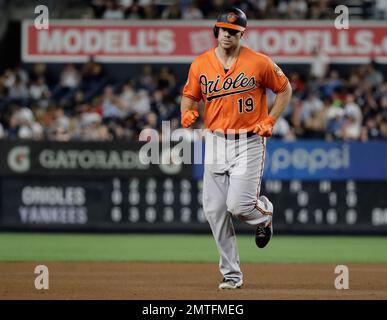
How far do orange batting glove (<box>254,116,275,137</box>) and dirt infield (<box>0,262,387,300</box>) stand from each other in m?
1.39

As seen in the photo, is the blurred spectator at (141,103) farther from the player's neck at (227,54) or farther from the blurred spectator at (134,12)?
the player's neck at (227,54)

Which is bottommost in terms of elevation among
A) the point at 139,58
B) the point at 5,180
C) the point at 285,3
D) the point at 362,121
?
the point at 5,180

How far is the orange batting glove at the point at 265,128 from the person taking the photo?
8.61m

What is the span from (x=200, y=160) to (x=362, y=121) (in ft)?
11.4

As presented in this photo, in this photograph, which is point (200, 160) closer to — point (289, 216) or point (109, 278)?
point (289, 216)

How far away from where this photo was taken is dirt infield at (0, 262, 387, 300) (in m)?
8.38

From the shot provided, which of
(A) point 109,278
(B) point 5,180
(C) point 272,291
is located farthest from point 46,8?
(C) point 272,291

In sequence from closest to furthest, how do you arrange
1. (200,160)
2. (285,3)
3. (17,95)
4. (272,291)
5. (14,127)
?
(272,291)
(200,160)
(14,127)
(17,95)
(285,3)

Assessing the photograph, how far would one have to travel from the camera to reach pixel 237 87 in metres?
8.70

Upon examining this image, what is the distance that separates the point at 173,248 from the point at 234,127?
20.7ft

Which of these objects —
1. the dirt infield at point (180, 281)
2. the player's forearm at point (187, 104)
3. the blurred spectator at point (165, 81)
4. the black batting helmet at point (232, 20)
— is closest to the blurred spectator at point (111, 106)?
the blurred spectator at point (165, 81)

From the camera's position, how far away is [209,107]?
8.87 m
